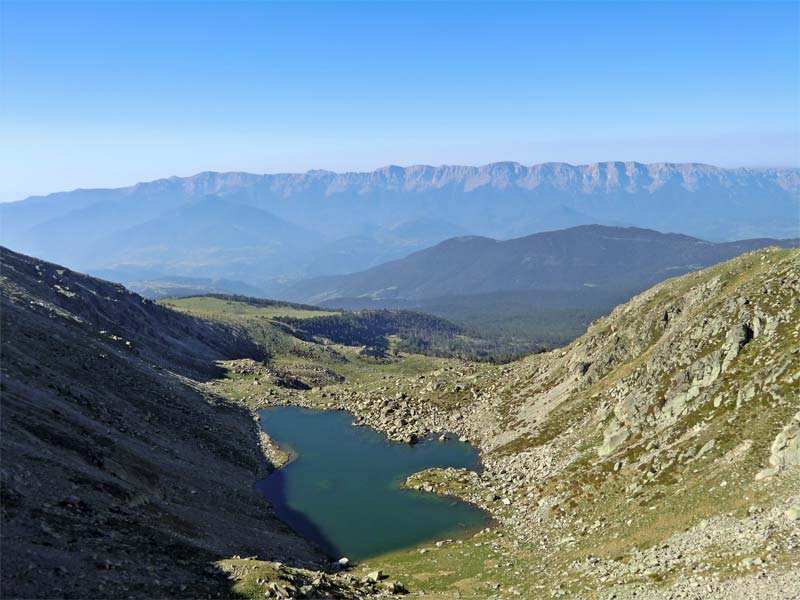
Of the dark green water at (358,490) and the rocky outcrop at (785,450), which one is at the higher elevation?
the rocky outcrop at (785,450)

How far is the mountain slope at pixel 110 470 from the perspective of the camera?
4019cm

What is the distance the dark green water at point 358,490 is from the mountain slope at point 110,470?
224 inches

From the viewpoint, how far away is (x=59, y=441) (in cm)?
6041

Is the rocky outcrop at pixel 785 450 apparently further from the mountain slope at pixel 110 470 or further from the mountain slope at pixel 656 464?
the mountain slope at pixel 110 470

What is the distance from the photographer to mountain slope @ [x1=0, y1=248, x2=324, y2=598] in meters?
40.2

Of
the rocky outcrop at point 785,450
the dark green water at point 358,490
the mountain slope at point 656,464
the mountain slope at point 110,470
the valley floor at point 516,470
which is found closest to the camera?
the mountain slope at point 110,470

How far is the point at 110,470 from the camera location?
62156mm

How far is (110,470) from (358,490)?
152ft

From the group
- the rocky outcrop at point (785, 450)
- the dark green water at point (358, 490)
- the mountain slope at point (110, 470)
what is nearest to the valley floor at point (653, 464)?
the rocky outcrop at point (785, 450)

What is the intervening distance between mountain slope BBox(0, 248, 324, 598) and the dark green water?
5679mm

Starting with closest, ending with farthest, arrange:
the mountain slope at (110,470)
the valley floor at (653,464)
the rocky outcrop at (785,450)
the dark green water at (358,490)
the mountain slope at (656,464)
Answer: the mountain slope at (110,470) → the mountain slope at (656,464) → the valley floor at (653,464) → the rocky outcrop at (785,450) → the dark green water at (358,490)

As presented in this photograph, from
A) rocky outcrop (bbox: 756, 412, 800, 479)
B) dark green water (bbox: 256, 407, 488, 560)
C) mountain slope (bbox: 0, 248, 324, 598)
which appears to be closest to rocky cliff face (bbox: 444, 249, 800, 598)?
rocky outcrop (bbox: 756, 412, 800, 479)

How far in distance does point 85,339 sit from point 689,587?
105 m

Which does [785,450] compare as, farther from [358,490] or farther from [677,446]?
[358,490]
